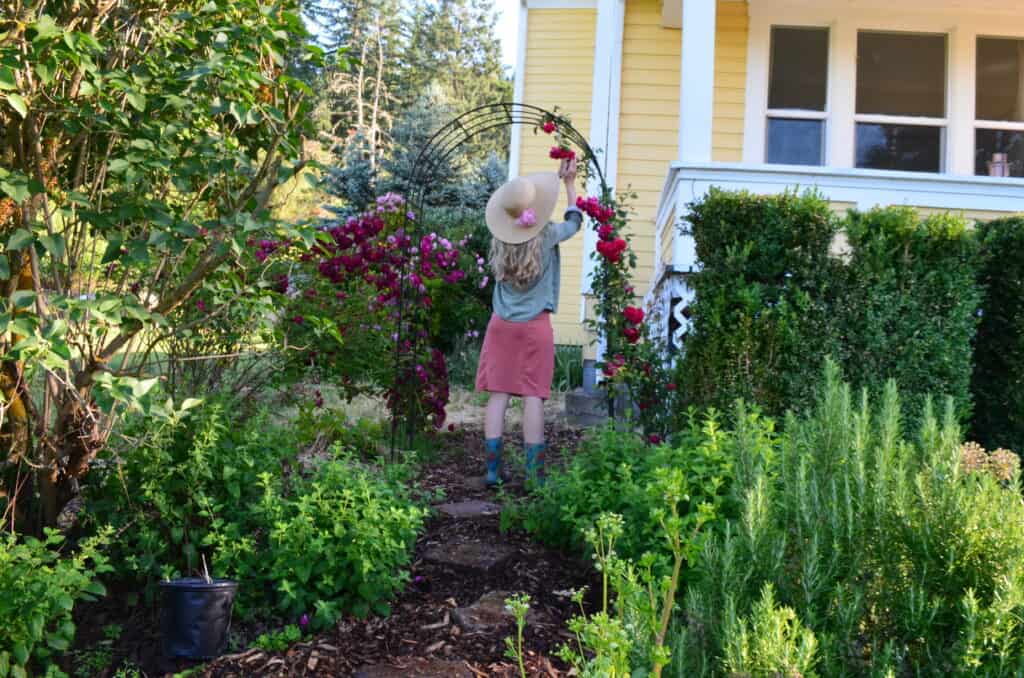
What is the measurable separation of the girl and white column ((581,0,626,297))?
Result: 3.58 meters

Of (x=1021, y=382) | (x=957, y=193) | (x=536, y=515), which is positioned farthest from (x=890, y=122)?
(x=536, y=515)

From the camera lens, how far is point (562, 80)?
433 inches

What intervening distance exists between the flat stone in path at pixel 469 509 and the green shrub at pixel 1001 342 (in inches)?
102

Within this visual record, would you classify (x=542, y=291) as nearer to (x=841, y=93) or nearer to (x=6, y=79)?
(x=6, y=79)

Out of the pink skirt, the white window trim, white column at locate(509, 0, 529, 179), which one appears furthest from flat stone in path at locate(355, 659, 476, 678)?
white column at locate(509, 0, 529, 179)

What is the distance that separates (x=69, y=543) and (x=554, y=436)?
384 centimetres

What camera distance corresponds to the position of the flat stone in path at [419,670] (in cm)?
278

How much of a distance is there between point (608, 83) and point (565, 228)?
446 cm

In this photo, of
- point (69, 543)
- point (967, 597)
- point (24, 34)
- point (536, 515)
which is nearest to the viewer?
point (967, 597)

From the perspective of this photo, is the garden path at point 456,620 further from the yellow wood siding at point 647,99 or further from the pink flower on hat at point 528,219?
the yellow wood siding at point 647,99

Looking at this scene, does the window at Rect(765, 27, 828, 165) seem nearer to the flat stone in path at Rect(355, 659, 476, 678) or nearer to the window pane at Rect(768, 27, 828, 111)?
the window pane at Rect(768, 27, 828, 111)

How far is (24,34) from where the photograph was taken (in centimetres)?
279

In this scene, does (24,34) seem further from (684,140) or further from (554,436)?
(554,436)

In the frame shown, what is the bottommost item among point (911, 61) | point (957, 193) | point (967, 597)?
point (967, 597)
